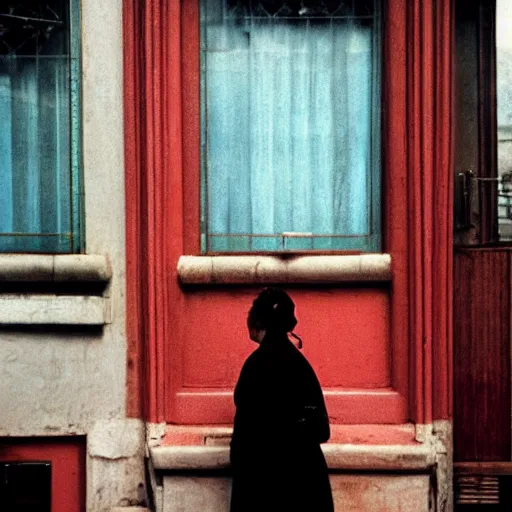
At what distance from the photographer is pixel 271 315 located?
182 inches

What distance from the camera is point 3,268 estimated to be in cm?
564

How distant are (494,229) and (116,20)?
269 centimetres

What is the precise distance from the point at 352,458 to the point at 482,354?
110 cm

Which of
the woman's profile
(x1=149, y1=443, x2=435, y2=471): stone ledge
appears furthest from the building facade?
the woman's profile

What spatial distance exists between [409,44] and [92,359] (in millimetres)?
2723

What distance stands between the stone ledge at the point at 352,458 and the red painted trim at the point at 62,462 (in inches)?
29.0

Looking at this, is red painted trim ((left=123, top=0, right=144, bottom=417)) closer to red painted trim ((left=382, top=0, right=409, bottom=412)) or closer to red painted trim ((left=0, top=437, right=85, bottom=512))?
red painted trim ((left=0, top=437, right=85, bottom=512))

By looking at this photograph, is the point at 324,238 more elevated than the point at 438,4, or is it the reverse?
the point at 438,4

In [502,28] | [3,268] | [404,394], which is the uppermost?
[502,28]

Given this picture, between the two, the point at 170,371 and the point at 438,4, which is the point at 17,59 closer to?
the point at 170,371

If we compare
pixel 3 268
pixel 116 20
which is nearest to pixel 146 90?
pixel 116 20

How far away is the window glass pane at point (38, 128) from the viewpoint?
5.85 metres

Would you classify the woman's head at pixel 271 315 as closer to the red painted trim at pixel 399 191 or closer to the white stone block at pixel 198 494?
the white stone block at pixel 198 494

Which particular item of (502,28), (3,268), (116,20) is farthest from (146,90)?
(502,28)
